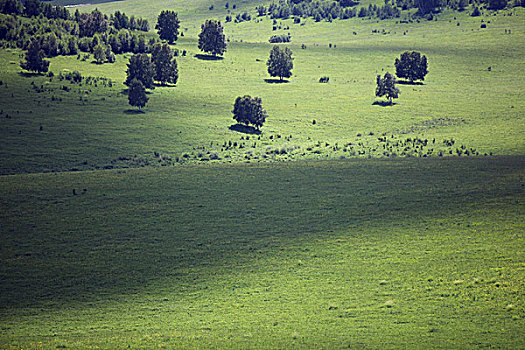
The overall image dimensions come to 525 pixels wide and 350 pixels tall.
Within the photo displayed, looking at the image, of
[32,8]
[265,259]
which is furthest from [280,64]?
[265,259]

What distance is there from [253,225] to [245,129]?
51390 millimetres

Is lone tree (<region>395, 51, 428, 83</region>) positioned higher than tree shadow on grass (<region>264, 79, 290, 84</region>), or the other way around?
lone tree (<region>395, 51, 428, 83</region>)

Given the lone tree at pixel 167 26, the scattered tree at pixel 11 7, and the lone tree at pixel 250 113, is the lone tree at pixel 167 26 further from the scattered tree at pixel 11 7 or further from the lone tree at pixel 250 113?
the lone tree at pixel 250 113

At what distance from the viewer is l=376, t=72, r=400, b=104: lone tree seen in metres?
126

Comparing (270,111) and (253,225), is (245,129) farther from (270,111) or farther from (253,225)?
(253,225)

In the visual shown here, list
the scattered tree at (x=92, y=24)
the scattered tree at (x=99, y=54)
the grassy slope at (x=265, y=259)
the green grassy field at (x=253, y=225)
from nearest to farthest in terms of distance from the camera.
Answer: the grassy slope at (x=265, y=259) → the green grassy field at (x=253, y=225) → the scattered tree at (x=99, y=54) → the scattered tree at (x=92, y=24)

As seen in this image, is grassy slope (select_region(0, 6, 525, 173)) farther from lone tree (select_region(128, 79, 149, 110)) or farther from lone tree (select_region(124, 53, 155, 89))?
lone tree (select_region(124, 53, 155, 89))

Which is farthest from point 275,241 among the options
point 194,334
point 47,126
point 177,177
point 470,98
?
point 470,98

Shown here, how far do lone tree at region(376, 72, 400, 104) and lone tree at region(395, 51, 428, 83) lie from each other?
871 inches

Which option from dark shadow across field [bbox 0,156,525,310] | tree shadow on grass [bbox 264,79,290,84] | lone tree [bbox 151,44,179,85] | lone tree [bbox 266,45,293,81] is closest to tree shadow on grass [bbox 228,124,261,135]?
dark shadow across field [bbox 0,156,525,310]

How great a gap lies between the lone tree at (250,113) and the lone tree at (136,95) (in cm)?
1877

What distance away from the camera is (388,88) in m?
126

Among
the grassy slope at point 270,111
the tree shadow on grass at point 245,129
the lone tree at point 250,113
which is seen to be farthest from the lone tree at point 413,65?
the tree shadow on grass at point 245,129

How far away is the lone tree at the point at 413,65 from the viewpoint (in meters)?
146
